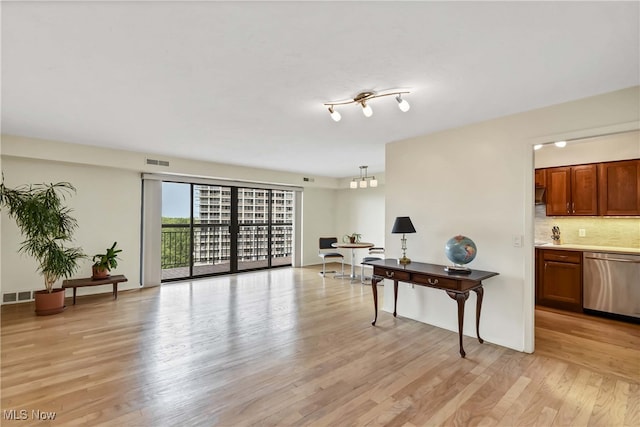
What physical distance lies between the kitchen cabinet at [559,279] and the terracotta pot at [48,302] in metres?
7.02

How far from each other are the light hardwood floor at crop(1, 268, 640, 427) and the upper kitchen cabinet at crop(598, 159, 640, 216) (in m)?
1.56

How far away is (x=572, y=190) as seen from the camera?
468 centimetres

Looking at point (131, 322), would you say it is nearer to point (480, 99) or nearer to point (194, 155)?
point (194, 155)

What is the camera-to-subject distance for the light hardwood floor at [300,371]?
6.97 ft

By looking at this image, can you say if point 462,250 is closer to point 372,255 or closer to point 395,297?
point 395,297

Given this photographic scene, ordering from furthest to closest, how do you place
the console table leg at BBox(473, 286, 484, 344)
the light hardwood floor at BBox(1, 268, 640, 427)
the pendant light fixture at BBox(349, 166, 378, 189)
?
the pendant light fixture at BBox(349, 166, 378, 189) → the console table leg at BBox(473, 286, 484, 344) → the light hardwood floor at BBox(1, 268, 640, 427)

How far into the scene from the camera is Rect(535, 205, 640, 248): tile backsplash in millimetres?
4320

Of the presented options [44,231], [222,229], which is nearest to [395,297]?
[222,229]

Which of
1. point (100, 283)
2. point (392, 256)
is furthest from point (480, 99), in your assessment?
point (100, 283)

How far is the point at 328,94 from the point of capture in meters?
2.76

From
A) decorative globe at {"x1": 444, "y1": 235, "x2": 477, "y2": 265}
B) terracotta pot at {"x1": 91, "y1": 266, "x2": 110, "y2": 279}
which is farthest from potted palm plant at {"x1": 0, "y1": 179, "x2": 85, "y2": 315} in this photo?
decorative globe at {"x1": 444, "y1": 235, "x2": 477, "y2": 265}

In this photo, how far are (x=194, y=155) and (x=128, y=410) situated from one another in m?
4.25

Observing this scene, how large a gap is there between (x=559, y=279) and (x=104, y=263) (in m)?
7.11

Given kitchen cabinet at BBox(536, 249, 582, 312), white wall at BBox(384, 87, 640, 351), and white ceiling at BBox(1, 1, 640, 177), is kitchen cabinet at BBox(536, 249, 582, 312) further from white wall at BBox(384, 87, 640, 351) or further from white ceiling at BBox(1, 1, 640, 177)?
white ceiling at BBox(1, 1, 640, 177)
